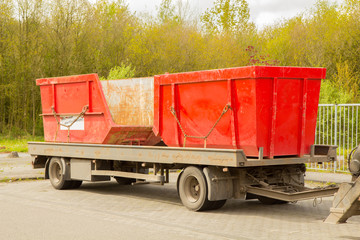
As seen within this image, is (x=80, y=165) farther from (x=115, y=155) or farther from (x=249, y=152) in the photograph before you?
(x=249, y=152)

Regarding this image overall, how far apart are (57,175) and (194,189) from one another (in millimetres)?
4581

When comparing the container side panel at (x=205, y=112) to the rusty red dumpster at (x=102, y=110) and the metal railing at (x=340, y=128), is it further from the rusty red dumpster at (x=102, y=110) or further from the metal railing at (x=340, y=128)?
the metal railing at (x=340, y=128)

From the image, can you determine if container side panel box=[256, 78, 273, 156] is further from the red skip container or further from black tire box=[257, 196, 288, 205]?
black tire box=[257, 196, 288, 205]

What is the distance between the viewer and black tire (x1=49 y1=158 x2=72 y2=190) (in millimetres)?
12352

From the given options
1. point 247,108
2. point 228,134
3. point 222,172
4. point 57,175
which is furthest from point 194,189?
point 57,175

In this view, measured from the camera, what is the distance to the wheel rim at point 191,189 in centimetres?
936

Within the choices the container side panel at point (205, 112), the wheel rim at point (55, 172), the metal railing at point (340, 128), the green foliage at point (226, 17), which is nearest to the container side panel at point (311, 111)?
the container side panel at point (205, 112)

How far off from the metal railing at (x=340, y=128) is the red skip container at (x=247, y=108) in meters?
5.36

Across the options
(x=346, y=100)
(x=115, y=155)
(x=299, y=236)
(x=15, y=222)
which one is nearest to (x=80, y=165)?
(x=115, y=155)

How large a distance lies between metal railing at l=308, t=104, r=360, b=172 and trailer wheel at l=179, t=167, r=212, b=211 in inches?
259

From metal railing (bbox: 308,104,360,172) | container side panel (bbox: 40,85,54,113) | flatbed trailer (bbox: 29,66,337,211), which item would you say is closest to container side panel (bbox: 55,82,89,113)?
container side panel (bbox: 40,85,54,113)

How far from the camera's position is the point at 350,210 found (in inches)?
278

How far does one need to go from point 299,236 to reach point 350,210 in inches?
30.0

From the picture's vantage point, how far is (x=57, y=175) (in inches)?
501
